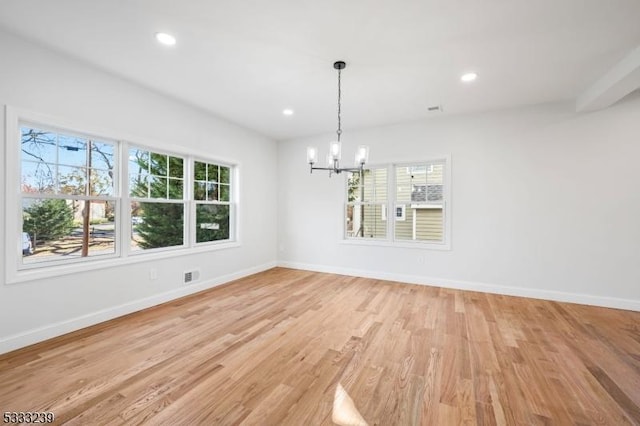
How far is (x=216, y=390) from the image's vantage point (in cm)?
197

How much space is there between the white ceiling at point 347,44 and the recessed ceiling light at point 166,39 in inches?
2.4

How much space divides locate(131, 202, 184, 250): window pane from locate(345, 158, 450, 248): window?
306 cm

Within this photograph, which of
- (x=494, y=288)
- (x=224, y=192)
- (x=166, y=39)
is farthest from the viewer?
(x=224, y=192)

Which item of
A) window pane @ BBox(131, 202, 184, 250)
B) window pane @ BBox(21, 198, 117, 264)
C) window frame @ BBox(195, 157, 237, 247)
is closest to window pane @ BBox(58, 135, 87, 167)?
window pane @ BBox(21, 198, 117, 264)

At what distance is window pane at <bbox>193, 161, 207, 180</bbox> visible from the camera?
444 cm

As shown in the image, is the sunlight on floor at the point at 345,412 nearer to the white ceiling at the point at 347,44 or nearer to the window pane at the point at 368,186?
the white ceiling at the point at 347,44

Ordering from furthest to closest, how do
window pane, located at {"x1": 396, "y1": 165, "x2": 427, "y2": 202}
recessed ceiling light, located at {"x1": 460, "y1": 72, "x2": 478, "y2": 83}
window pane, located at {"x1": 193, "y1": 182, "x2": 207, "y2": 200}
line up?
window pane, located at {"x1": 396, "y1": 165, "x2": 427, "y2": 202}
window pane, located at {"x1": 193, "y1": 182, "x2": 207, "y2": 200}
recessed ceiling light, located at {"x1": 460, "y1": 72, "x2": 478, "y2": 83}

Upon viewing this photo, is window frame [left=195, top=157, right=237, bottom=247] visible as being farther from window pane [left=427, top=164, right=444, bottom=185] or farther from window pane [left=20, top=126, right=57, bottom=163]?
window pane [left=427, top=164, right=444, bottom=185]

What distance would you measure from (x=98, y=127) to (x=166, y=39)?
1.38 metres

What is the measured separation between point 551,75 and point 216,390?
15.3ft

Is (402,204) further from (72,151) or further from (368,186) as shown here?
(72,151)

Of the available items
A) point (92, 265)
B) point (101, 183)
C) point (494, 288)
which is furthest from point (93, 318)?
point (494, 288)

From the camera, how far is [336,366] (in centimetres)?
229

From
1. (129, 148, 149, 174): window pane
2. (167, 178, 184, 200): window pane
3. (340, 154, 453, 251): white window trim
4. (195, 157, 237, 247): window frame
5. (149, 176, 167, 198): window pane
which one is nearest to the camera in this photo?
(129, 148, 149, 174): window pane
